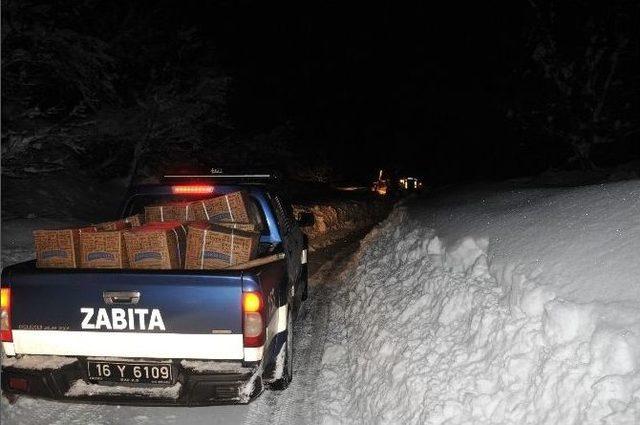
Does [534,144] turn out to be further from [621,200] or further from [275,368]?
[275,368]

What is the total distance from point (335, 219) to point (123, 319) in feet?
55.6

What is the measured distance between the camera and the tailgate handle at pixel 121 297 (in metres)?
3.61

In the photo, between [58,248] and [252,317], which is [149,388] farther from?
[58,248]

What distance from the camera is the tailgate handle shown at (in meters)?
3.61

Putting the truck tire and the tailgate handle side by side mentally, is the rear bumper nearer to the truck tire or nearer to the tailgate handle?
the tailgate handle

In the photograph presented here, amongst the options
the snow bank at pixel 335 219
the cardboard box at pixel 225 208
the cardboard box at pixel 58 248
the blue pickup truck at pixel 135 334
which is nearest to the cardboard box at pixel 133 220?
the cardboard box at pixel 225 208

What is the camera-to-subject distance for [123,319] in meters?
3.64

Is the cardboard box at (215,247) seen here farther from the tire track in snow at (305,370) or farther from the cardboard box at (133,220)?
the tire track in snow at (305,370)

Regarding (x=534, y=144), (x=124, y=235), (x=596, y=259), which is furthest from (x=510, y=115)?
(x=124, y=235)

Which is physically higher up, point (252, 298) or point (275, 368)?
point (252, 298)

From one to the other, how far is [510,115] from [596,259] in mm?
18033

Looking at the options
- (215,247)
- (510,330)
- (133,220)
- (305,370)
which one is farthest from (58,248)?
(510,330)

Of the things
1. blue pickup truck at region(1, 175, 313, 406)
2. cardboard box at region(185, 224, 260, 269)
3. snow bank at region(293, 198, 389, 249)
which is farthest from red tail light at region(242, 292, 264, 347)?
snow bank at region(293, 198, 389, 249)

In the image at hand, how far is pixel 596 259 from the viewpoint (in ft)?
13.4
